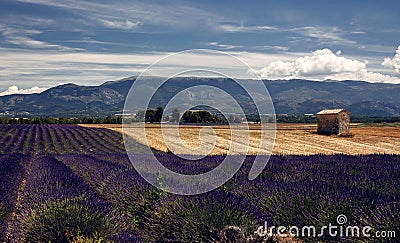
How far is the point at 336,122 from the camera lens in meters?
30.2

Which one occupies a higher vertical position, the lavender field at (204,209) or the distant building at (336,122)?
the lavender field at (204,209)

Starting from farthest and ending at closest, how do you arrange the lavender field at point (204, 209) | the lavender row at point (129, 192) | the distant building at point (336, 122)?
the distant building at point (336, 122) < the lavender row at point (129, 192) < the lavender field at point (204, 209)

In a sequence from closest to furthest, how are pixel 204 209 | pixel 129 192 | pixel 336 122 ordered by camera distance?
1. pixel 204 209
2. pixel 129 192
3. pixel 336 122

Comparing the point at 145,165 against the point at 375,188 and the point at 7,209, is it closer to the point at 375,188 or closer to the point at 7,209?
the point at 7,209

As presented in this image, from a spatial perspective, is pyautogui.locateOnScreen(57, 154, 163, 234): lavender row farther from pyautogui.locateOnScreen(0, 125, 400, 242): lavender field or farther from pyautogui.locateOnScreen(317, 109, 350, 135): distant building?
pyautogui.locateOnScreen(317, 109, 350, 135): distant building

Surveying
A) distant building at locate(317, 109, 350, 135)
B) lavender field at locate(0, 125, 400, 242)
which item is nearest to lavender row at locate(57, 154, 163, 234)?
lavender field at locate(0, 125, 400, 242)

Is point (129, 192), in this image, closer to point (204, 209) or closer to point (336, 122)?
point (204, 209)

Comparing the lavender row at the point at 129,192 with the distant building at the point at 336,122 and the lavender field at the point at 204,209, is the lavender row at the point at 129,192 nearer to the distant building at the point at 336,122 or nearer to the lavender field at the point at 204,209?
the lavender field at the point at 204,209

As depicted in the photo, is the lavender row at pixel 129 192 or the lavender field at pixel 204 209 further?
the lavender row at pixel 129 192

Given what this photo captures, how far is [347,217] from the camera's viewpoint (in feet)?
17.4

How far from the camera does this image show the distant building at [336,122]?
3003 centimetres

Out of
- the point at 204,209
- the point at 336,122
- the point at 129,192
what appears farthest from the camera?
the point at 336,122

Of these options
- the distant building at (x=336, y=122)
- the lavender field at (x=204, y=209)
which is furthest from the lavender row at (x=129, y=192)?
the distant building at (x=336, y=122)

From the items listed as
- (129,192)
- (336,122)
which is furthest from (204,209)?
(336,122)
